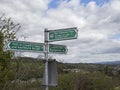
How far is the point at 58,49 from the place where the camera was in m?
7.22

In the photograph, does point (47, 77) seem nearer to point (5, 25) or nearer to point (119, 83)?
point (5, 25)

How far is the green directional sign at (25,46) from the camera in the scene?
21.8 feet

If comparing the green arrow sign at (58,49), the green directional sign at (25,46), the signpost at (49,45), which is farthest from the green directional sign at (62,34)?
the green directional sign at (25,46)

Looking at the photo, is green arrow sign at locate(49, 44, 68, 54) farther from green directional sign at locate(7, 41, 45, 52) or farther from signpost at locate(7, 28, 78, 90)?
green directional sign at locate(7, 41, 45, 52)

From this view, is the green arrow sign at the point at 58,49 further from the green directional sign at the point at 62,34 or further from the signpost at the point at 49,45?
the green directional sign at the point at 62,34

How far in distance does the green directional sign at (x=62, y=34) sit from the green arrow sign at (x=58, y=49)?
0.20m

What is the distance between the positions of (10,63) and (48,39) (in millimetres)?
6628

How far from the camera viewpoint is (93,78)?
808 inches

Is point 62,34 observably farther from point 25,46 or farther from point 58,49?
point 25,46

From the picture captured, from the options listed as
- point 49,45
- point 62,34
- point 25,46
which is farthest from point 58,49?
point 25,46

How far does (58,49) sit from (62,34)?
42cm

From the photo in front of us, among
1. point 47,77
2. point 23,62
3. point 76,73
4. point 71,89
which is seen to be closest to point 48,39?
point 47,77

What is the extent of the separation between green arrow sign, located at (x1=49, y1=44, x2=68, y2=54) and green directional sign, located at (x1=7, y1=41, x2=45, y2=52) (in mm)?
210

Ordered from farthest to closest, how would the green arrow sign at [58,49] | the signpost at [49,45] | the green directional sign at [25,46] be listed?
1. the green arrow sign at [58,49]
2. the signpost at [49,45]
3. the green directional sign at [25,46]
